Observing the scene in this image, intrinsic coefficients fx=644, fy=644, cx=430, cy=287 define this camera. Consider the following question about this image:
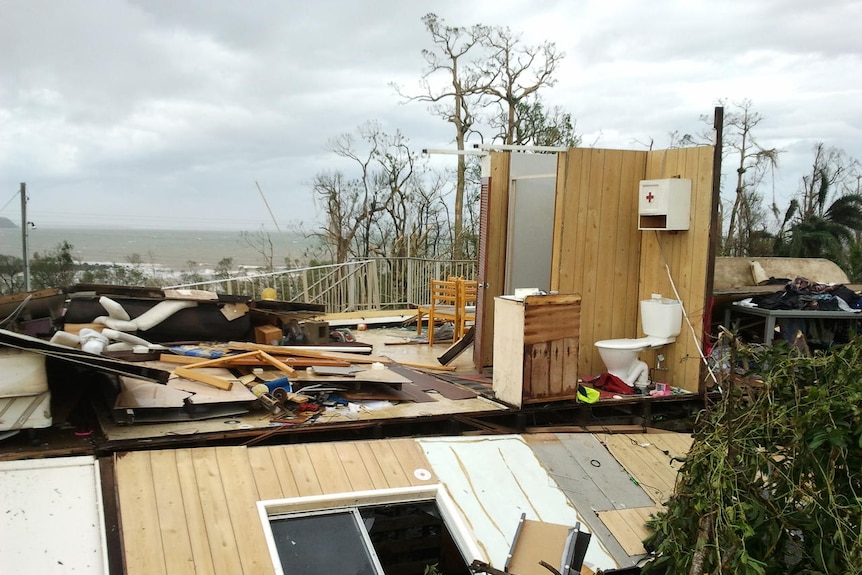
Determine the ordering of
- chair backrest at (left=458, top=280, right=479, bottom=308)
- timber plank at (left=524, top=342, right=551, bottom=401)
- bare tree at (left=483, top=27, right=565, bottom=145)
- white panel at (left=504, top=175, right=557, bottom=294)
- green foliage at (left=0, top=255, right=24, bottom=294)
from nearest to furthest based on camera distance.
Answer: timber plank at (left=524, top=342, right=551, bottom=401) → white panel at (left=504, top=175, right=557, bottom=294) → chair backrest at (left=458, top=280, right=479, bottom=308) → green foliage at (left=0, top=255, right=24, bottom=294) → bare tree at (left=483, top=27, right=565, bottom=145)

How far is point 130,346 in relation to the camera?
17.9 ft

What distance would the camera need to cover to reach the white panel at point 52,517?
3031mm

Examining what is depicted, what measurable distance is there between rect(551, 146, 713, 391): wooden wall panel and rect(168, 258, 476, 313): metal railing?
4395 mm

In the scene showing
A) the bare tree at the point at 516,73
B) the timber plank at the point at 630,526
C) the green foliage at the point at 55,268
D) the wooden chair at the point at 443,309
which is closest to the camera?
the timber plank at the point at 630,526

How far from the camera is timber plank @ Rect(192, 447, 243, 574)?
10.5 ft

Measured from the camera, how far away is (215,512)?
11.5 feet

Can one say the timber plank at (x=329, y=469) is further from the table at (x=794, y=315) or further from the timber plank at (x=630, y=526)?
the table at (x=794, y=315)

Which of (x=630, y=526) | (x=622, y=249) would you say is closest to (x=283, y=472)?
(x=630, y=526)

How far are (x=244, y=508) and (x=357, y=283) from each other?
286 inches

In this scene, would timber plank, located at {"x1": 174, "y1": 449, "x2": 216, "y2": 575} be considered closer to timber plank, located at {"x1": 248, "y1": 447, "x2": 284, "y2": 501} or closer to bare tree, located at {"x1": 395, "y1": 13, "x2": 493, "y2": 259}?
timber plank, located at {"x1": 248, "y1": 447, "x2": 284, "y2": 501}

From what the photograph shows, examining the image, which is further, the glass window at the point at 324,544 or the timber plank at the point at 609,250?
the timber plank at the point at 609,250

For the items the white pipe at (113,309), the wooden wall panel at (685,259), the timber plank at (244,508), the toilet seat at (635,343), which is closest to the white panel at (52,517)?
the timber plank at (244,508)

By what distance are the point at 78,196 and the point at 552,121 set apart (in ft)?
47.1

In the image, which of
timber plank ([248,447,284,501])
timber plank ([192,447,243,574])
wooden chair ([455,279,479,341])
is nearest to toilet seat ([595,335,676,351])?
wooden chair ([455,279,479,341])
